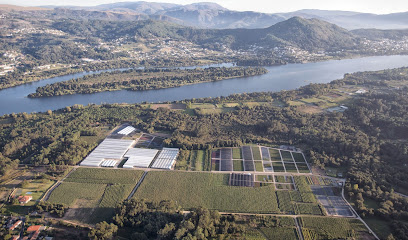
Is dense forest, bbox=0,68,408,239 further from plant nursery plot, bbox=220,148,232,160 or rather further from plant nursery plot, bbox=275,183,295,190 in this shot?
plant nursery plot, bbox=275,183,295,190

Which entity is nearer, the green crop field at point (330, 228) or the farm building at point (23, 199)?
the green crop field at point (330, 228)

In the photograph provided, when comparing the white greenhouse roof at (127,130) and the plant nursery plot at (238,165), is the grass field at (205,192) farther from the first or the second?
the white greenhouse roof at (127,130)

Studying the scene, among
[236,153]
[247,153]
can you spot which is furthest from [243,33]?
[236,153]

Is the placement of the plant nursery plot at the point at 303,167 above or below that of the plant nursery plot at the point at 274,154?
below

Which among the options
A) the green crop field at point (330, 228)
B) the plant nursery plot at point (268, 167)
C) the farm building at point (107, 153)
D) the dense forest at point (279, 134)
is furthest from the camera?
the farm building at point (107, 153)

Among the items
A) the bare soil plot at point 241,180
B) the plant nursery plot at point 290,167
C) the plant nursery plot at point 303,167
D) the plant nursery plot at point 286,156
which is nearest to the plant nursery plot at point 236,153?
the bare soil plot at point 241,180

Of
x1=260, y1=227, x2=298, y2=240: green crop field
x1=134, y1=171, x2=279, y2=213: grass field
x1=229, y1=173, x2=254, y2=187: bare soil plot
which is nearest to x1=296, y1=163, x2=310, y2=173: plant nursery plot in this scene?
x1=134, y1=171, x2=279, y2=213: grass field

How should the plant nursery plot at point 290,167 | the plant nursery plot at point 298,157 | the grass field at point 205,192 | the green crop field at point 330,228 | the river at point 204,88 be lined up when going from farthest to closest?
the river at point 204,88
the plant nursery plot at point 298,157
the plant nursery plot at point 290,167
the grass field at point 205,192
the green crop field at point 330,228
